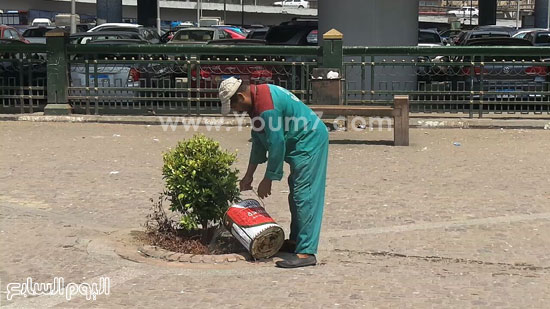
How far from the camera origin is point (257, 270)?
660 centimetres

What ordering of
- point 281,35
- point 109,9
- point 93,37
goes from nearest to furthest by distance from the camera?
point 281,35
point 93,37
point 109,9

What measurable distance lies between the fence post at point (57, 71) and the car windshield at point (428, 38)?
1190cm

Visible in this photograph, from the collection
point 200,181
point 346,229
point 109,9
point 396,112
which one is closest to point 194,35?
point 396,112

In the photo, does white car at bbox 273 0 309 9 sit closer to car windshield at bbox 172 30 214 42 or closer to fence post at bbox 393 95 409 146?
car windshield at bbox 172 30 214 42

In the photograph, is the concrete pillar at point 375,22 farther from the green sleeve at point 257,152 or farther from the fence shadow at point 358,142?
the green sleeve at point 257,152

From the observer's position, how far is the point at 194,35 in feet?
86.9

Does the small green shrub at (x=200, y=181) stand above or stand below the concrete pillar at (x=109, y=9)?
below

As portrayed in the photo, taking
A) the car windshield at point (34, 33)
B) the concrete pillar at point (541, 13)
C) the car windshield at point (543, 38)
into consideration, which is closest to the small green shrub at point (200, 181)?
the car windshield at point (543, 38)

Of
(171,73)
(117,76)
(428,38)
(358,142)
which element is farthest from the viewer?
(428,38)

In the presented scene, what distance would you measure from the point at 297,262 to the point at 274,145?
1060mm

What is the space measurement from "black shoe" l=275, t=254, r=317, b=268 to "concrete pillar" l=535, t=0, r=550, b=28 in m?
60.5

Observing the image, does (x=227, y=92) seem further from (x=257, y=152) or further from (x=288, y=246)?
(x=288, y=246)

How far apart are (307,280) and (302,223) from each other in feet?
1.58

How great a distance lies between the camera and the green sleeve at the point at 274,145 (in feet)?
20.3
